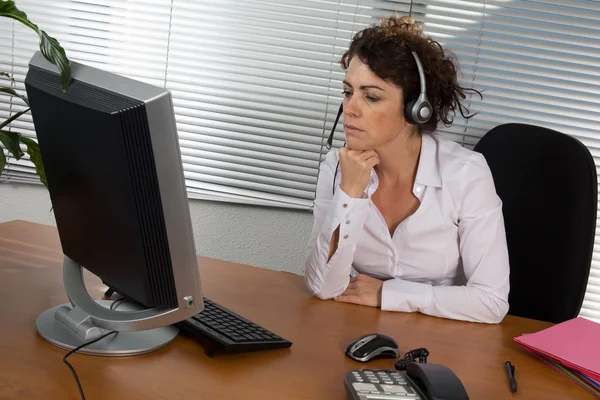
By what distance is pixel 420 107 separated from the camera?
1787 mm

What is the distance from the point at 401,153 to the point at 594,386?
0.86 metres

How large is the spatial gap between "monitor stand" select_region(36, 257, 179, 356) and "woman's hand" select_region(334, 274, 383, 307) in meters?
0.50

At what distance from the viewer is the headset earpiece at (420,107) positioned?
1.79 m

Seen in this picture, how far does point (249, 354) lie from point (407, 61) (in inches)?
38.4

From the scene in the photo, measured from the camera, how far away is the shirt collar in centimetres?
186

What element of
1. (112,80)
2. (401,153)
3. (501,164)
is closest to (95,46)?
(401,153)

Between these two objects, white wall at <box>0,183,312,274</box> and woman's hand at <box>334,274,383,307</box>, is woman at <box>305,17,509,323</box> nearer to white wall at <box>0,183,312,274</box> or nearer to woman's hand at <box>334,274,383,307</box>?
woman's hand at <box>334,274,383,307</box>

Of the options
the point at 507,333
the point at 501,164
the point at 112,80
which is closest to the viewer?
the point at 112,80

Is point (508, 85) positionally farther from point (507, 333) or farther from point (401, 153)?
point (507, 333)

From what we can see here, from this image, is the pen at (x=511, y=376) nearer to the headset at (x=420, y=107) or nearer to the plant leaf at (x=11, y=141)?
the headset at (x=420, y=107)

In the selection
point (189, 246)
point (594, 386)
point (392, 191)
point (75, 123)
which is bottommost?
point (594, 386)

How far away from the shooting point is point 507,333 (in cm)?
157

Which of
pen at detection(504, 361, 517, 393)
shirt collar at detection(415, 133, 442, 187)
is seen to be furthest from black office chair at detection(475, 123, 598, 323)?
pen at detection(504, 361, 517, 393)

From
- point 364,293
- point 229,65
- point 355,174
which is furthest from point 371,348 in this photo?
point 229,65
